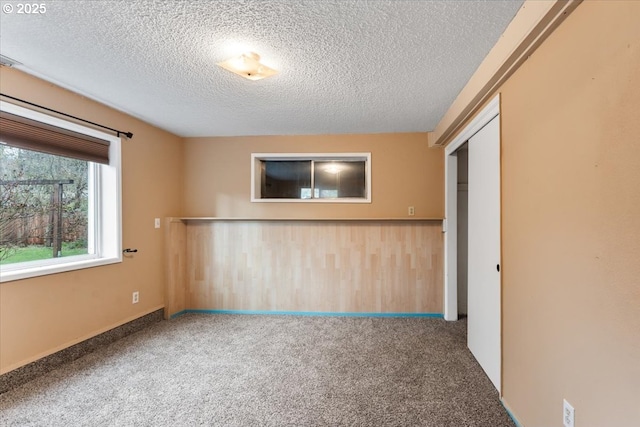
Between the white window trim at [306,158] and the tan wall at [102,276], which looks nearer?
the tan wall at [102,276]

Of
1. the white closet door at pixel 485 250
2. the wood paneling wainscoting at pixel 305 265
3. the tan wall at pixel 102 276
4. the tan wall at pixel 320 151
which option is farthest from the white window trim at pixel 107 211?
the white closet door at pixel 485 250

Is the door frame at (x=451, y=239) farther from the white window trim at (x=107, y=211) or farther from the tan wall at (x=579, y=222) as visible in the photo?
the white window trim at (x=107, y=211)

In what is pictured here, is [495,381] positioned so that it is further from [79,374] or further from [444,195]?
[79,374]

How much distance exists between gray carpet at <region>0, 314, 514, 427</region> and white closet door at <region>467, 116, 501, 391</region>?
0.21 m

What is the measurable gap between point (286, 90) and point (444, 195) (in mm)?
2334

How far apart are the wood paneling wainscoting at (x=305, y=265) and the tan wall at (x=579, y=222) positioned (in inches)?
73.1

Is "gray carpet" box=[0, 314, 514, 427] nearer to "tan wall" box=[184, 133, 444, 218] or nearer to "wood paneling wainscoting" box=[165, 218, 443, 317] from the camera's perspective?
"wood paneling wainscoting" box=[165, 218, 443, 317]

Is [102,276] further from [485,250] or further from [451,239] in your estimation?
[451,239]

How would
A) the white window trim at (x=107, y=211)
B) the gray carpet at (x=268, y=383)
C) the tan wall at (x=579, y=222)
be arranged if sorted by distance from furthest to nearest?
the white window trim at (x=107, y=211)
the gray carpet at (x=268, y=383)
the tan wall at (x=579, y=222)

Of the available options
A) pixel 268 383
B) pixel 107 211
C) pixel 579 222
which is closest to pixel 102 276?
pixel 107 211

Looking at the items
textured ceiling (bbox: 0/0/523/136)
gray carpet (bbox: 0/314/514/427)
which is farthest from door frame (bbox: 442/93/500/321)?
textured ceiling (bbox: 0/0/523/136)

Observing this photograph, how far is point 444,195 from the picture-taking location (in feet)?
11.7

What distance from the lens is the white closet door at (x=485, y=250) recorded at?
2010mm

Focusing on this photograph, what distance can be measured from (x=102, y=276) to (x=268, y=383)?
194 centimetres
